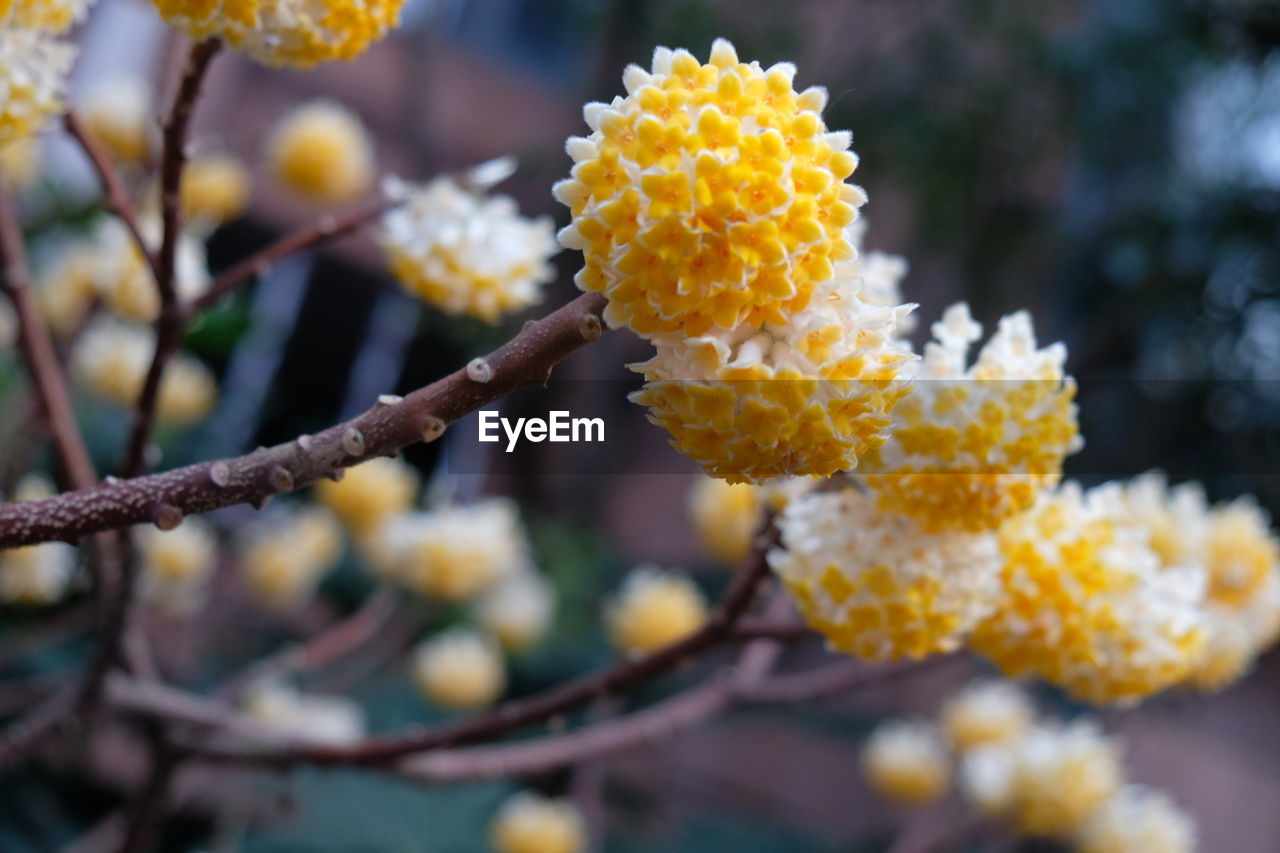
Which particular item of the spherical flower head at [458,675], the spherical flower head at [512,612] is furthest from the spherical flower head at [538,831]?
the spherical flower head at [512,612]

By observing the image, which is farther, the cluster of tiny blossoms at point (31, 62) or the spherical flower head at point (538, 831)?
the spherical flower head at point (538, 831)

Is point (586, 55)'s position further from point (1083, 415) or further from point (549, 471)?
point (1083, 415)

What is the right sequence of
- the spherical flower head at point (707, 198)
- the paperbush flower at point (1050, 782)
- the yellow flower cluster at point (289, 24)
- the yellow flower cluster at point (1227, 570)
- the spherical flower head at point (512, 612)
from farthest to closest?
the spherical flower head at point (512, 612)
the paperbush flower at point (1050, 782)
the yellow flower cluster at point (1227, 570)
the yellow flower cluster at point (289, 24)
the spherical flower head at point (707, 198)

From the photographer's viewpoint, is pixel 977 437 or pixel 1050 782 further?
pixel 1050 782

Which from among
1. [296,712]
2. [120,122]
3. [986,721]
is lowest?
[296,712]

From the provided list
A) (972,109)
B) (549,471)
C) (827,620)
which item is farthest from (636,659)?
(972,109)

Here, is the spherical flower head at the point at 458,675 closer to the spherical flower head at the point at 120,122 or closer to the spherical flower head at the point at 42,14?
the spherical flower head at the point at 120,122

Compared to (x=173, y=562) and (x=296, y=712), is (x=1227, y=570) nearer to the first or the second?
(x=296, y=712)
